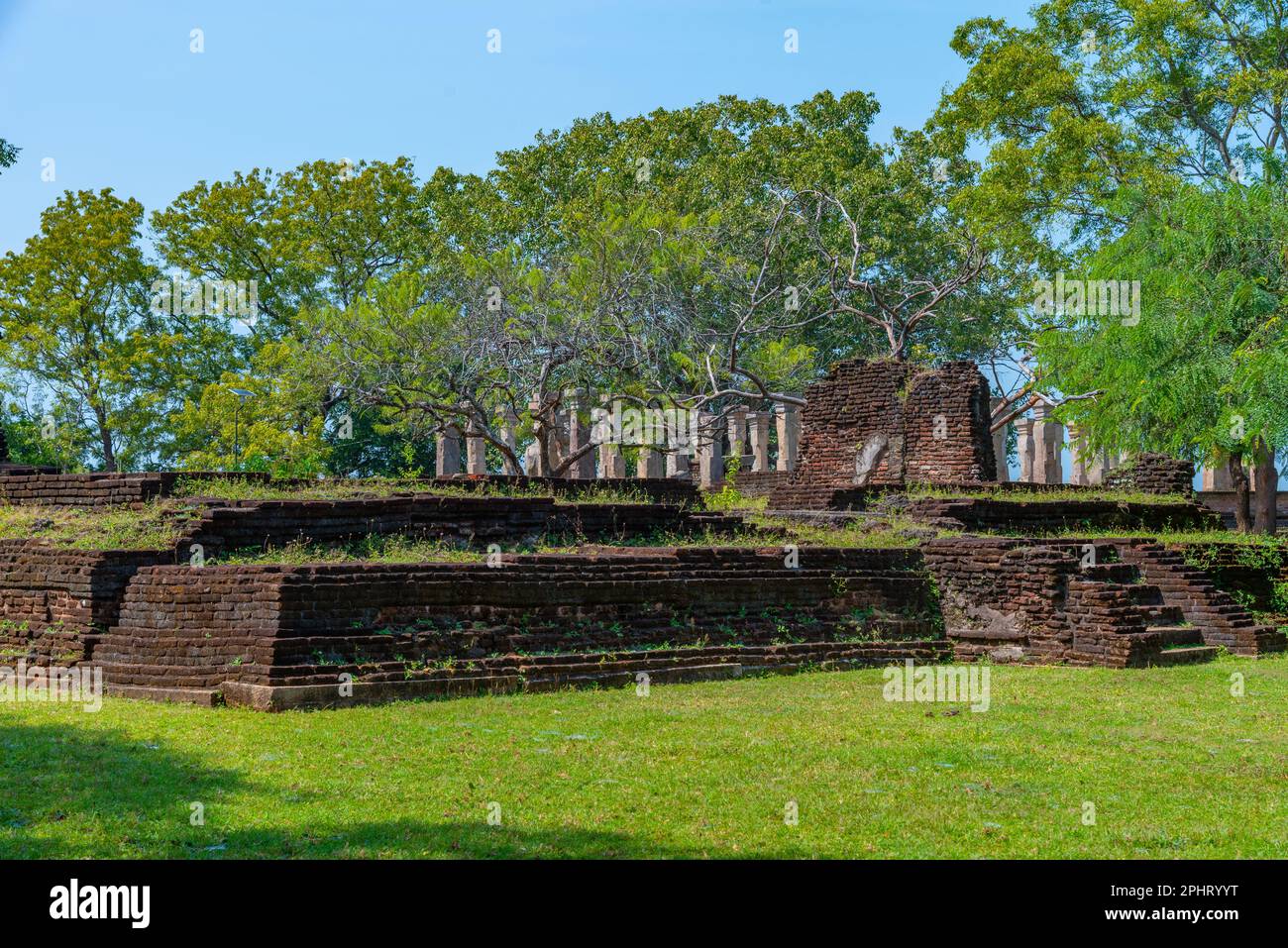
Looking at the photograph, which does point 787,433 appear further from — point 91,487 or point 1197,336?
point 91,487

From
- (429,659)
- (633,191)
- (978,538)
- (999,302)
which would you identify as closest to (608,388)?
(633,191)

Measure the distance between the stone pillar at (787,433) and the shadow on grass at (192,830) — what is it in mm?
31676

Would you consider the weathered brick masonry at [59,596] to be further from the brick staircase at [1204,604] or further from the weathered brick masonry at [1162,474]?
the weathered brick masonry at [1162,474]

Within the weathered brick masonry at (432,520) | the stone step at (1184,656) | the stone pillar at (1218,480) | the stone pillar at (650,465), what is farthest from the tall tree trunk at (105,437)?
the stone pillar at (1218,480)

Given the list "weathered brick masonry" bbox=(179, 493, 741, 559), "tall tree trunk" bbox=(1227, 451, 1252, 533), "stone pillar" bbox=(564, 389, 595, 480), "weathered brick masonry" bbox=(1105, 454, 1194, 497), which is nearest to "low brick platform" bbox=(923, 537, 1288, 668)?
"weathered brick masonry" bbox=(179, 493, 741, 559)

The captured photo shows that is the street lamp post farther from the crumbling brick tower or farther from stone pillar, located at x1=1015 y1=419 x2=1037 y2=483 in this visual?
stone pillar, located at x1=1015 y1=419 x2=1037 y2=483

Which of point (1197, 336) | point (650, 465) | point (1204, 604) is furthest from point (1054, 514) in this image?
point (650, 465)

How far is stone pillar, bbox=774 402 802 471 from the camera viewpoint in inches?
1532

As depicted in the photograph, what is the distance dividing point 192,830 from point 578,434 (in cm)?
3333

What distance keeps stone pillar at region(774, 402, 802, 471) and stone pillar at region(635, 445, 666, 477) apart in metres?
3.31

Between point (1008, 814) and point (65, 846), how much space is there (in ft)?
14.8

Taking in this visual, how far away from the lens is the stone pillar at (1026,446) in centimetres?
4344

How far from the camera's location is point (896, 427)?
80.3 feet

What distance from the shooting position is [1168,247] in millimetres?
24328
